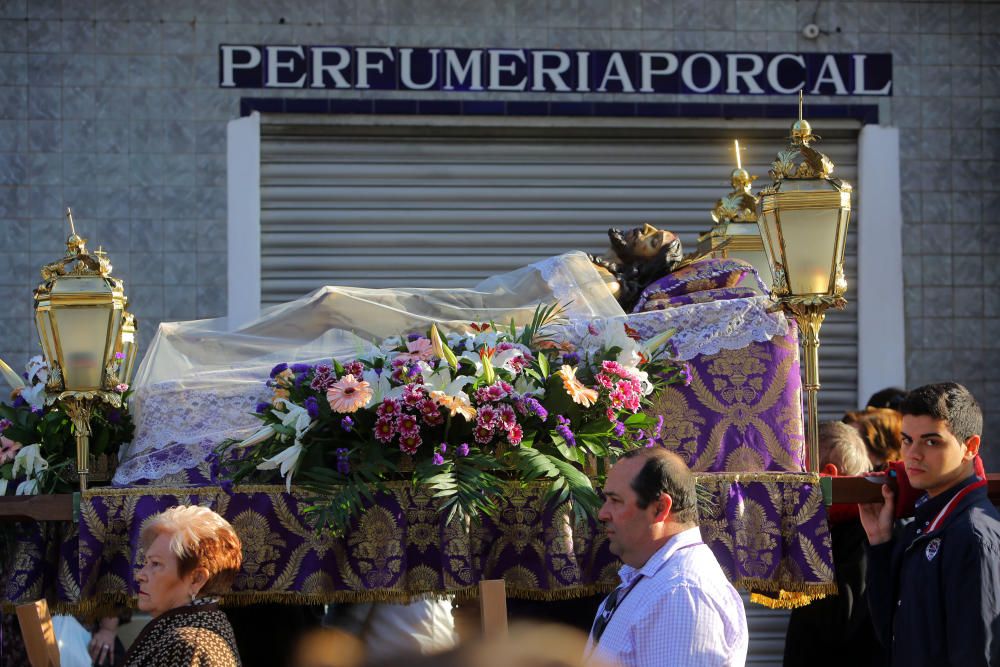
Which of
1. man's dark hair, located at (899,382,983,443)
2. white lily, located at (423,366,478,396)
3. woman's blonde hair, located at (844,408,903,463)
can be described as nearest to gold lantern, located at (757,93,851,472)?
man's dark hair, located at (899,382,983,443)

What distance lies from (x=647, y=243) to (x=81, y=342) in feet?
7.61

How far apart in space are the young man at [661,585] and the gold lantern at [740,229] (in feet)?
10.5

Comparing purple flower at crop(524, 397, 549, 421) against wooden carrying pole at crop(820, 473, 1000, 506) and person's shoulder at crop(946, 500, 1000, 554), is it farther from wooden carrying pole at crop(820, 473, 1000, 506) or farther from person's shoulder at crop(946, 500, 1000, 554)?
person's shoulder at crop(946, 500, 1000, 554)

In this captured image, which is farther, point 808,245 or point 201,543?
point 808,245

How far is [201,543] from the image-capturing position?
4.24m

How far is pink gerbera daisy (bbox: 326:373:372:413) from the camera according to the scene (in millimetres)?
4844

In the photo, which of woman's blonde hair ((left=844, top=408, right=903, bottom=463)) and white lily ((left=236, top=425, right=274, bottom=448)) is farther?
woman's blonde hair ((left=844, top=408, right=903, bottom=463))

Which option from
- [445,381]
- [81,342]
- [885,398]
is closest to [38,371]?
[81,342]

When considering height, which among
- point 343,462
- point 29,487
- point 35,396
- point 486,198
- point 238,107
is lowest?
point 29,487

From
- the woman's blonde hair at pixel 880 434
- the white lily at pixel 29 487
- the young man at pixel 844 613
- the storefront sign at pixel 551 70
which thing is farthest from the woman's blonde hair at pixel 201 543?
the storefront sign at pixel 551 70

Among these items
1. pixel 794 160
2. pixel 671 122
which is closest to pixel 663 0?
pixel 671 122

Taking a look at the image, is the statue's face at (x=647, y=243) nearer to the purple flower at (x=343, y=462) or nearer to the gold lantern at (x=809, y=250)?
the gold lantern at (x=809, y=250)

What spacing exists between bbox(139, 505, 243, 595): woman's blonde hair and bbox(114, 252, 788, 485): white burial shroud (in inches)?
34.9

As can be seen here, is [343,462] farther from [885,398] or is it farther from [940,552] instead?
[885,398]
